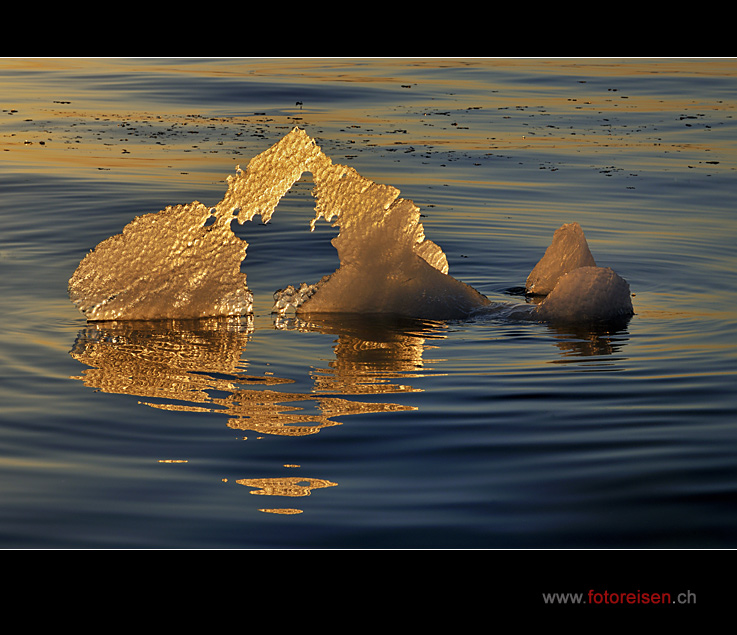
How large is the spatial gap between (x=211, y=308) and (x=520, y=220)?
18.0 feet

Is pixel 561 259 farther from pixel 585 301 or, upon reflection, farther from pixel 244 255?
pixel 244 255

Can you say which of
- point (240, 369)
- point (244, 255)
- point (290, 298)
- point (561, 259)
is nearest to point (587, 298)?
point (561, 259)

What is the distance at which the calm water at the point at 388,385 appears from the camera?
174 inches

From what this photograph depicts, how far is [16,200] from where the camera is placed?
13.9m

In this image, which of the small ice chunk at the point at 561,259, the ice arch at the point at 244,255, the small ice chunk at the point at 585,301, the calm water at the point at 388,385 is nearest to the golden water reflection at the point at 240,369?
the calm water at the point at 388,385

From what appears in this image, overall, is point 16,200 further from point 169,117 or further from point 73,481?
point 73,481

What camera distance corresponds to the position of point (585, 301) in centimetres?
847

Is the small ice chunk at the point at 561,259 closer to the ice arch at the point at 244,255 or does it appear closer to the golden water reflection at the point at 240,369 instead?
the ice arch at the point at 244,255

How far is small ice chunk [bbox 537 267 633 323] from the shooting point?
27.7 ft

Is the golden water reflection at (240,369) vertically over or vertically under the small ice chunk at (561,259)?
under

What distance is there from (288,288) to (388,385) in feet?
8.46

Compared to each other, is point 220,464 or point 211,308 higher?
point 211,308

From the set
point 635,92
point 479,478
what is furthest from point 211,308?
point 635,92

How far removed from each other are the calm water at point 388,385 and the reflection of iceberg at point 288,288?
0.29 meters
